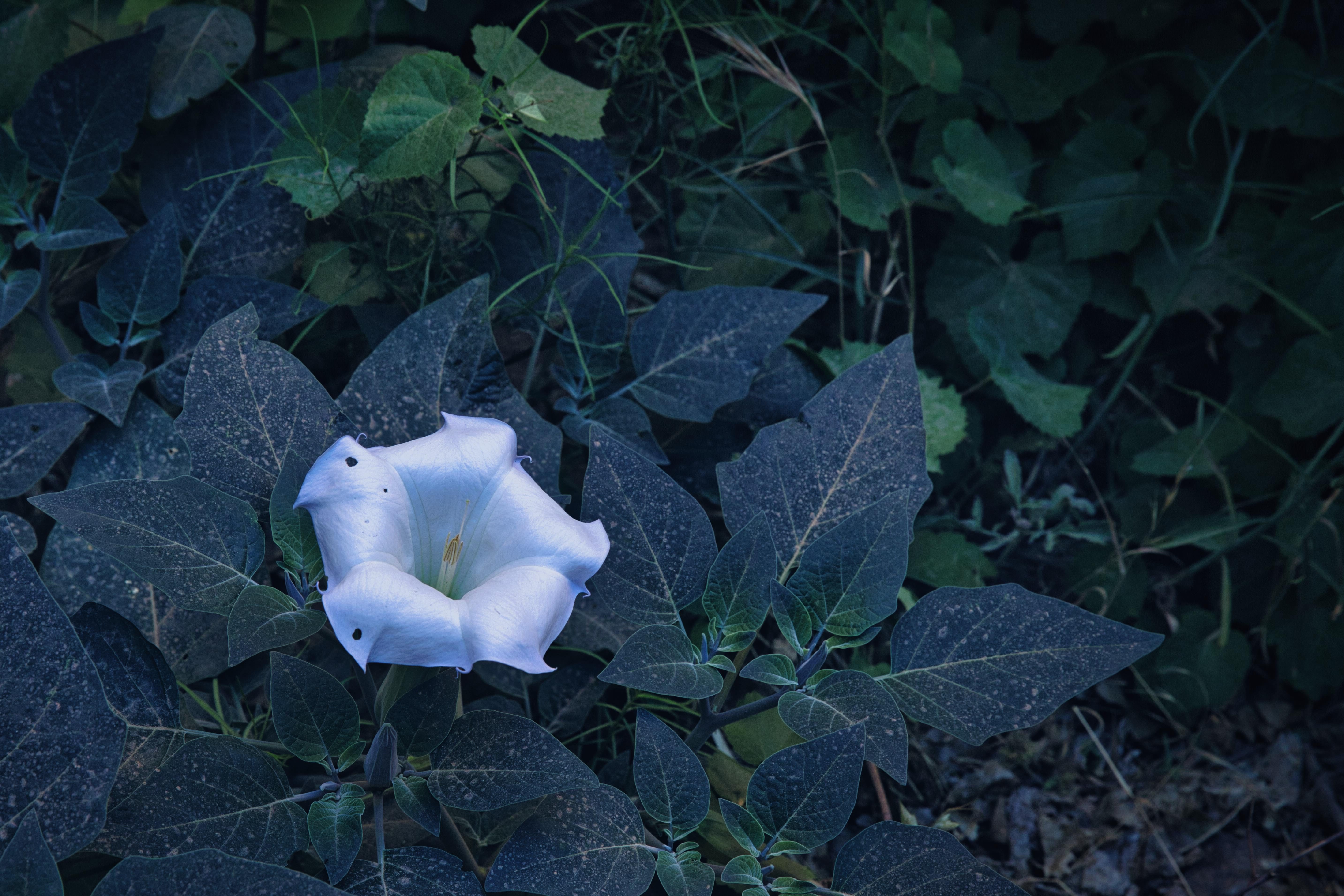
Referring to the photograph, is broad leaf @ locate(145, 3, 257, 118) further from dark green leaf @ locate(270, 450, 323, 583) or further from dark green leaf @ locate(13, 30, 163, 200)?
dark green leaf @ locate(270, 450, 323, 583)

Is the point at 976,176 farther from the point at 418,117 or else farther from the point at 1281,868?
the point at 1281,868

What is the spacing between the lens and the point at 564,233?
1635 millimetres

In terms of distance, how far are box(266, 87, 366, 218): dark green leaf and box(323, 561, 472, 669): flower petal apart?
79 cm

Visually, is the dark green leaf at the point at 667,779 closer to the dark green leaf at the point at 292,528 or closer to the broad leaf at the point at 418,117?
Answer: the dark green leaf at the point at 292,528

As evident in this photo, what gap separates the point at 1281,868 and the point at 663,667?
1254 millimetres

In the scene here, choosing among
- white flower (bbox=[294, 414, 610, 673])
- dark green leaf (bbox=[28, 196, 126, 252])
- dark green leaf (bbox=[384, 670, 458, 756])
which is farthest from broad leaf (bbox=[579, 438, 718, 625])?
dark green leaf (bbox=[28, 196, 126, 252])

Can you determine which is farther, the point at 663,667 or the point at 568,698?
the point at 568,698

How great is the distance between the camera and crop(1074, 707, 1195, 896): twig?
171 centimetres

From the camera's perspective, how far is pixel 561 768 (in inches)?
41.2

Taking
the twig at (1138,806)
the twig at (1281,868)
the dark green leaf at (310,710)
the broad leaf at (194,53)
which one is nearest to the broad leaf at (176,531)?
the dark green leaf at (310,710)

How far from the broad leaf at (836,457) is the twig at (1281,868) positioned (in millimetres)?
967

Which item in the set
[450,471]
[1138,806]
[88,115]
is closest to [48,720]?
[450,471]

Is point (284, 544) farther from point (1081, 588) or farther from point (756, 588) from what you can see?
point (1081, 588)

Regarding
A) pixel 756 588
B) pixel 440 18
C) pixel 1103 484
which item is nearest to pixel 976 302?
pixel 1103 484
